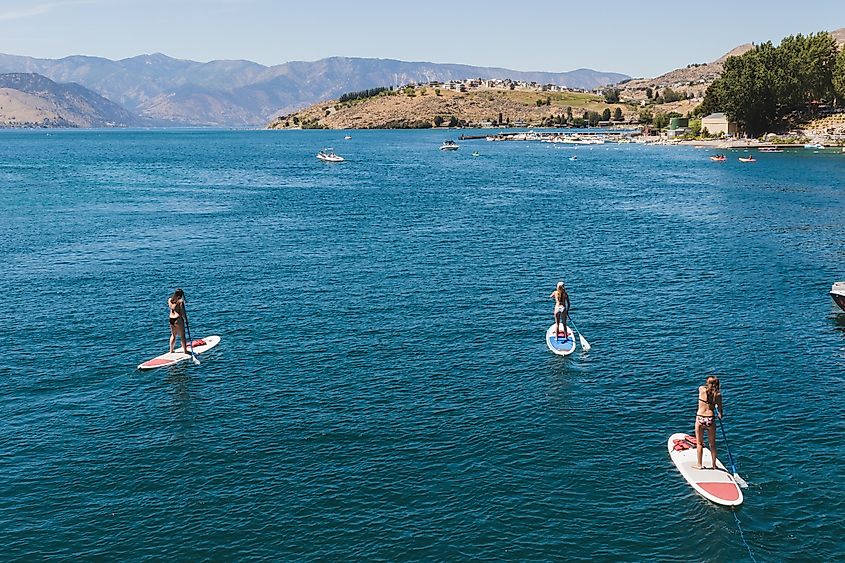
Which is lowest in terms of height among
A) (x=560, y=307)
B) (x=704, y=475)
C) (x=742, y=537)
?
(x=742, y=537)

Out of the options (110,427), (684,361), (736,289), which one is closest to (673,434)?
(684,361)

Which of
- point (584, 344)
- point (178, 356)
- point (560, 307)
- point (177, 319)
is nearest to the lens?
point (178, 356)

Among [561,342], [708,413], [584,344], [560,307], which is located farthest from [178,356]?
[708,413]

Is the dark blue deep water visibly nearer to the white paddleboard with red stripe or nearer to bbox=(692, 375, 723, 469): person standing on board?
the white paddleboard with red stripe

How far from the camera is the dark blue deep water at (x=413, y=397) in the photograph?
30297mm

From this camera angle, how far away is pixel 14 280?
7025cm

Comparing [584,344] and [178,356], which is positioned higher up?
[178,356]

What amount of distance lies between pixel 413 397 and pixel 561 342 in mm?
12879

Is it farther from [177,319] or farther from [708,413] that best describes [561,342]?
[177,319]

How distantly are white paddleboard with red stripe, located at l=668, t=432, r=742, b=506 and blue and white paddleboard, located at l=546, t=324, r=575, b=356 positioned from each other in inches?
515

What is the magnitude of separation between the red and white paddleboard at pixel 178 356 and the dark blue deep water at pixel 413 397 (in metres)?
0.84

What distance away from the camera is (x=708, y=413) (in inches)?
1324

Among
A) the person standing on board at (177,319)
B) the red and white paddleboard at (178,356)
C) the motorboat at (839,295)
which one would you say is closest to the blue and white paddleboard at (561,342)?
the motorboat at (839,295)

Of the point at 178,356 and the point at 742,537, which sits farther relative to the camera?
the point at 178,356
